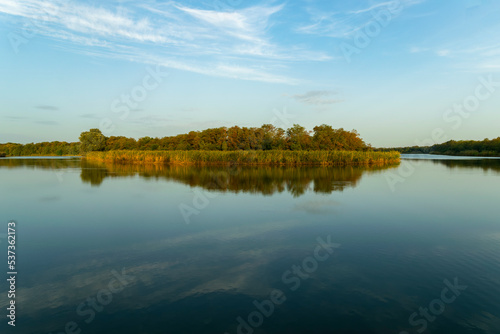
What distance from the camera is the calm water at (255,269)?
425 centimetres

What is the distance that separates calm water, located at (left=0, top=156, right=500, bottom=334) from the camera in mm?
4246

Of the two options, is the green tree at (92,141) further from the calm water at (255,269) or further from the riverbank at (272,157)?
the calm water at (255,269)

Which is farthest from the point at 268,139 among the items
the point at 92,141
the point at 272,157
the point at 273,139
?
the point at 92,141

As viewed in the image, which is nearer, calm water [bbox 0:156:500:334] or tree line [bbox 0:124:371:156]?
calm water [bbox 0:156:500:334]

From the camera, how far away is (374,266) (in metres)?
6.06

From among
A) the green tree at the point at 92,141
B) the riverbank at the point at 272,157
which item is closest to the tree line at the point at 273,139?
the riverbank at the point at 272,157

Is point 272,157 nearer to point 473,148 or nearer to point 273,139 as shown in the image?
point 273,139

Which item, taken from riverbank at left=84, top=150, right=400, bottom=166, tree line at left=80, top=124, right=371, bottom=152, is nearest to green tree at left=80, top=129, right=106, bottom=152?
tree line at left=80, top=124, right=371, bottom=152

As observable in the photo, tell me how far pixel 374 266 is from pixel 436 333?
2.09 m

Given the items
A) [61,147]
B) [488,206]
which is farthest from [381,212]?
[61,147]

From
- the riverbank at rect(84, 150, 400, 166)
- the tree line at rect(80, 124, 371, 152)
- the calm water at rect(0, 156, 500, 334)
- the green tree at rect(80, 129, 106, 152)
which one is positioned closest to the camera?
the calm water at rect(0, 156, 500, 334)

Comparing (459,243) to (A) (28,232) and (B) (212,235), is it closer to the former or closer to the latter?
(B) (212,235)

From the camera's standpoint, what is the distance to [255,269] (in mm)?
5914

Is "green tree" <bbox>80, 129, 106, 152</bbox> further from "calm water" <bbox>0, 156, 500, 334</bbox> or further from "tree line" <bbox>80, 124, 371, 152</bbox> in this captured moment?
"calm water" <bbox>0, 156, 500, 334</bbox>
